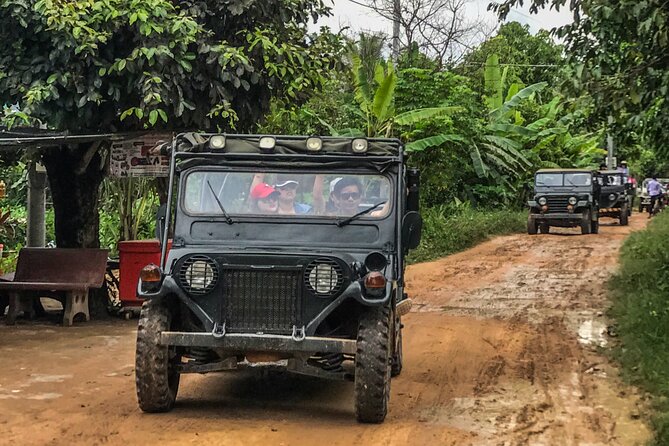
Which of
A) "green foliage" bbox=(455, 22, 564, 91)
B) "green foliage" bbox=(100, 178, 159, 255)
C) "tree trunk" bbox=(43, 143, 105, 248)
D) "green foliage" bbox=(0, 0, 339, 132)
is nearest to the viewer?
"green foliage" bbox=(0, 0, 339, 132)

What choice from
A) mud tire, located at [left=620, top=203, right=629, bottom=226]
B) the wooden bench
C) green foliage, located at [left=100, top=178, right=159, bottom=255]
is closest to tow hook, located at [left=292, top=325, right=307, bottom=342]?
the wooden bench

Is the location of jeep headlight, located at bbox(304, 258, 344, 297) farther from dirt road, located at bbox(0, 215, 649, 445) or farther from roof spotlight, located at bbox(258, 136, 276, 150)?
roof spotlight, located at bbox(258, 136, 276, 150)

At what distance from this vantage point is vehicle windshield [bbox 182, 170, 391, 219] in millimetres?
7391

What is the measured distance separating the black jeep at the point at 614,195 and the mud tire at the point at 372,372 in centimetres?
2556

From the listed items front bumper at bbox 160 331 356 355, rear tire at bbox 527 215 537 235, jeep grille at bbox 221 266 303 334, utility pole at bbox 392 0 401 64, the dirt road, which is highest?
utility pole at bbox 392 0 401 64

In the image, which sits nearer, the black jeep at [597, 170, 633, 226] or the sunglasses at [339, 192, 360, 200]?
the sunglasses at [339, 192, 360, 200]

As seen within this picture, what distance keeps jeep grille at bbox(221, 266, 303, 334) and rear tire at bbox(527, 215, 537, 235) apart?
20852mm

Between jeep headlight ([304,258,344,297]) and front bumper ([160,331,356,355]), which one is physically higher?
jeep headlight ([304,258,344,297])

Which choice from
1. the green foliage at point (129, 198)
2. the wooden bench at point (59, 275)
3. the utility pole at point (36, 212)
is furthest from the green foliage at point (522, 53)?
the wooden bench at point (59, 275)

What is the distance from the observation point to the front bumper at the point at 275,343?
646 centimetres

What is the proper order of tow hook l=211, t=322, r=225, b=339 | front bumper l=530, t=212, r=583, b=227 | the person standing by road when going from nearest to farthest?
tow hook l=211, t=322, r=225, b=339
front bumper l=530, t=212, r=583, b=227
the person standing by road

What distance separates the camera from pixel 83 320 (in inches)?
472

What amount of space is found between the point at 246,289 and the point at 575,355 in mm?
4530

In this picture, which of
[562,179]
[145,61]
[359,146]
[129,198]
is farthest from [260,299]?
[562,179]
